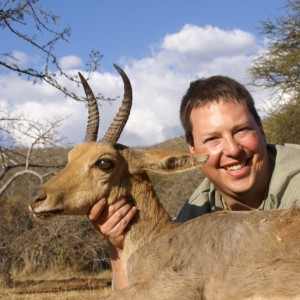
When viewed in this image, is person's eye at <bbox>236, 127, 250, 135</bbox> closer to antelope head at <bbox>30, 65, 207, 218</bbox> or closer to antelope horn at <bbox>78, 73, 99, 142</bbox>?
antelope head at <bbox>30, 65, 207, 218</bbox>

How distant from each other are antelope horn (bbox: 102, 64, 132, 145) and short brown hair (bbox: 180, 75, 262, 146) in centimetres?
70

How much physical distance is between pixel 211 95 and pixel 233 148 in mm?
747

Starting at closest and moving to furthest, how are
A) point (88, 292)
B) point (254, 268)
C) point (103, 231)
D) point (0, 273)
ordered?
point (254, 268)
point (103, 231)
point (88, 292)
point (0, 273)

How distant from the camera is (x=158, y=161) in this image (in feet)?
22.7

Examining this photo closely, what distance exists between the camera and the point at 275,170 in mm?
7059

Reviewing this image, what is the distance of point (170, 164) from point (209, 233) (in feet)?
4.02

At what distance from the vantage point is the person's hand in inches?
260

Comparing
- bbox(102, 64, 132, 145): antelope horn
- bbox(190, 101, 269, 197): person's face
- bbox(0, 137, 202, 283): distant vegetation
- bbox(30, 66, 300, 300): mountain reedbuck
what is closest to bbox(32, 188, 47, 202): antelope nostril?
bbox(30, 66, 300, 300): mountain reedbuck

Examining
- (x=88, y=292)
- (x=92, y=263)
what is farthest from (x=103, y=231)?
(x=92, y=263)

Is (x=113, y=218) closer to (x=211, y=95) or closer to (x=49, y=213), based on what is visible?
(x=49, y=213)

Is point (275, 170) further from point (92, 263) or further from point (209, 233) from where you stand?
point (92, 263)

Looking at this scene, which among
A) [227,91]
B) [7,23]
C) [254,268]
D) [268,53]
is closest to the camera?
[254,268]

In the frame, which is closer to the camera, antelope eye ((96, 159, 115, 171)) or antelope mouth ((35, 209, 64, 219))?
antelope mouth ((35, 209, 64, 219))

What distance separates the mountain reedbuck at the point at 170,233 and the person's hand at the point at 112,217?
68 mm
